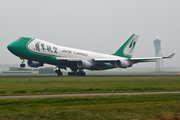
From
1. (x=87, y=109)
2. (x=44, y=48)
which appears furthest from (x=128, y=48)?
(x=87, y=109)

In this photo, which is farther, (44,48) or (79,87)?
(44,48)

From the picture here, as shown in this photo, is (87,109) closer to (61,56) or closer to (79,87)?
(79,87)

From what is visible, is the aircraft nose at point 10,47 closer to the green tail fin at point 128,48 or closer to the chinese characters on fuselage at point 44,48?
the chinese characters on fuselage at point 44,48

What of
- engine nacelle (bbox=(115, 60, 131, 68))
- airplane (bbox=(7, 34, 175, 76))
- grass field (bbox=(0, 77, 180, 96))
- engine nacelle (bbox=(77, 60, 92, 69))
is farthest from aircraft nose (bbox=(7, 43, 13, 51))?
engine nacelle (bbox=(115, 60, 131, 68))

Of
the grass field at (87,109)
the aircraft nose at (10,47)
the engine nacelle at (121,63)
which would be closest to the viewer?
the grass field at (87,109)

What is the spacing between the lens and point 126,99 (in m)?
20.3

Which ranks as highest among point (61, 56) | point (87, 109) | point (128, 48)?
point (128, 48)

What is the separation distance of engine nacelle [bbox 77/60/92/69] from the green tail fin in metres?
12.4

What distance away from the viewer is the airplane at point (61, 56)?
52.4m

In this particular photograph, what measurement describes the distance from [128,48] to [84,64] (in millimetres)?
16114

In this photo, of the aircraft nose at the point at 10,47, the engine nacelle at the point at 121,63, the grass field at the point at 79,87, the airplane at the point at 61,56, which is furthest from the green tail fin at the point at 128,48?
the grass field at the point at 79,87

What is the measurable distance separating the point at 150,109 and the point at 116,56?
51.2 metres

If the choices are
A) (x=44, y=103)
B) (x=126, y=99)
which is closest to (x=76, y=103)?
(x=44, y=103)

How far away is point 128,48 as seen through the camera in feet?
225
